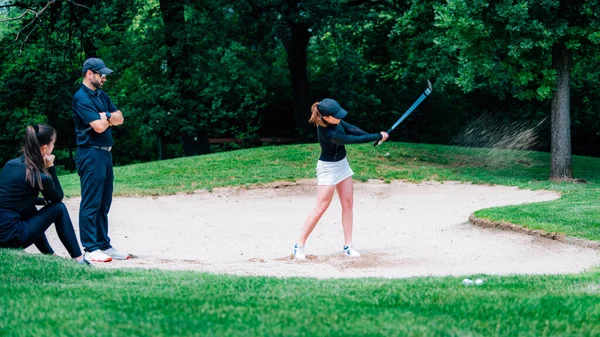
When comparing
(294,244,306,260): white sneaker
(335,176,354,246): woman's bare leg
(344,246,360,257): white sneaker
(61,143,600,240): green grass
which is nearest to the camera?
(335,176,354,246): woman's bare leg

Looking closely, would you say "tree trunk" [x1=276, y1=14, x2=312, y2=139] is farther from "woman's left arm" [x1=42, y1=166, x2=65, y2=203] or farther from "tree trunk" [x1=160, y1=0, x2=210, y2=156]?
"woman's left arm" [x1=42, y1=166, x2=65, y2=203]

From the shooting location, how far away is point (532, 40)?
1664cm

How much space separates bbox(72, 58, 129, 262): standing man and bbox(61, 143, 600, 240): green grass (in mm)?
6819

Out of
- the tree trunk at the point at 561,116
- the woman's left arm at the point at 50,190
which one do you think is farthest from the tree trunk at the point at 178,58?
the woman's left arm at the point at 50,190

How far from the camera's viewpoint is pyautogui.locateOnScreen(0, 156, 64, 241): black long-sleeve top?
8.17 metres

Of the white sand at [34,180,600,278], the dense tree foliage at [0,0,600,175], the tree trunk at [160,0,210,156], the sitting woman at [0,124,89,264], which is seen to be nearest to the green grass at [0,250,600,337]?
the sitting woman at [0,124,89,264]

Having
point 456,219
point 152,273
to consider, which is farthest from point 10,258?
point 456,219

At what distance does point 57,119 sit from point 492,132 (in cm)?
1597

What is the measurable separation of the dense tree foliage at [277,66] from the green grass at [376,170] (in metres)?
1.85

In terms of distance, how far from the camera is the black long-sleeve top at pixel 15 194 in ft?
26.8

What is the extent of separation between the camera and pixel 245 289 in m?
6.57

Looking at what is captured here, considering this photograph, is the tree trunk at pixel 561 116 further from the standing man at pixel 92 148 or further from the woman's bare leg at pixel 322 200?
the standing man at pixel 92 148

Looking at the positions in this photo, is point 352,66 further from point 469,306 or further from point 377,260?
point 469,306

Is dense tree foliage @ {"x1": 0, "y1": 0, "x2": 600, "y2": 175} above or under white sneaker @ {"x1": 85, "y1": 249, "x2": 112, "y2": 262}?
above
